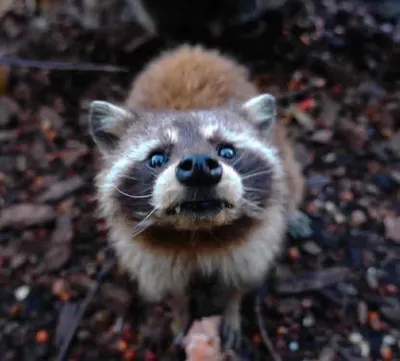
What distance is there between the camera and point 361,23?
163 inches

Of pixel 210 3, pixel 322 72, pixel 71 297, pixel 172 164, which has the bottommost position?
pixel 71 297

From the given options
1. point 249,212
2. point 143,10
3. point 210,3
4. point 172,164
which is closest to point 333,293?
point 249,212

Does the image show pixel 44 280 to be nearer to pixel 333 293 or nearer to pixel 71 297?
pixel 71 297

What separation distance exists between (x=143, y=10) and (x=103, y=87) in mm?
651

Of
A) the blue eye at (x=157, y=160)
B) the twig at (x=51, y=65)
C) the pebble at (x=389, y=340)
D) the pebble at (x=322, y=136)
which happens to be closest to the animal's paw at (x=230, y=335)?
the pebble at (x=389, y=340)

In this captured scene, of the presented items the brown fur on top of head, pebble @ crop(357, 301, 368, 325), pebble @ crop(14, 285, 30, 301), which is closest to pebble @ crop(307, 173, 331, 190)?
the brown fur on top of head

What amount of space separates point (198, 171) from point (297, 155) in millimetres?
1939

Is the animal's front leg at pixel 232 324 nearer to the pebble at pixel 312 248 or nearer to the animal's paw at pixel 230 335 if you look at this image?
the animal's paw at pixel 230 335

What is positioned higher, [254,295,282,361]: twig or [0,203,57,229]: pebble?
[0,203,57,229]: pebble

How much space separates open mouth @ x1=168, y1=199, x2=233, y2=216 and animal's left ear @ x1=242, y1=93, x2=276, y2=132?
2.47ft

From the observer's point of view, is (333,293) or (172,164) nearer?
(172,164)

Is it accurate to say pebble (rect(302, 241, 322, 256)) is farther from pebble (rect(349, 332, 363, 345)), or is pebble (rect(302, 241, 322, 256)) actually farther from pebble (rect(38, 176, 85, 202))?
pebble (rect(38, 176, 85, 202))

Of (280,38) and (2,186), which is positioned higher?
(280,38)

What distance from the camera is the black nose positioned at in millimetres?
1988
